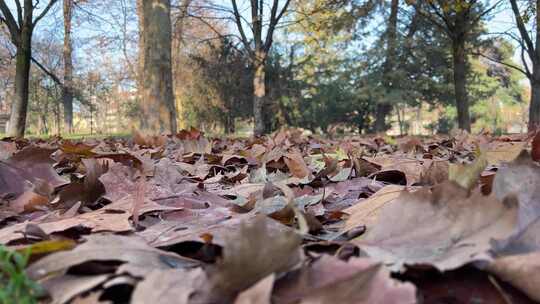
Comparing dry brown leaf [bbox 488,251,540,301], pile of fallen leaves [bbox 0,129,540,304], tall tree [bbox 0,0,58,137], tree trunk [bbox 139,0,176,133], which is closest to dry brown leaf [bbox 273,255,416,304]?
pile of fallen leaves [bbox 0,129,540,304]

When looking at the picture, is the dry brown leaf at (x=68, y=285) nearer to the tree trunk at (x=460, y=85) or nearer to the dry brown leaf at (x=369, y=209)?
the dry brown leaf at (x=369, y=209)

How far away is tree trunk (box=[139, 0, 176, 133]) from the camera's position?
564cm

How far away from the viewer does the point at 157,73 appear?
5711 millimetres

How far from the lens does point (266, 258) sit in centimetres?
36

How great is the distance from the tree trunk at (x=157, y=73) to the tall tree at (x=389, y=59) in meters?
12.7

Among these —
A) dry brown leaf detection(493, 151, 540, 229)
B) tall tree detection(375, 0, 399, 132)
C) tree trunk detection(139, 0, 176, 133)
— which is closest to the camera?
dry brown leaf detection(493, 151, 540, 229)

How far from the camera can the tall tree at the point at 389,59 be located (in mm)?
17172

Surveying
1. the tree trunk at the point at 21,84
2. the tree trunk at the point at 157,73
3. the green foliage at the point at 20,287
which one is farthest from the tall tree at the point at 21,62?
the green foliage at the point at 20,287

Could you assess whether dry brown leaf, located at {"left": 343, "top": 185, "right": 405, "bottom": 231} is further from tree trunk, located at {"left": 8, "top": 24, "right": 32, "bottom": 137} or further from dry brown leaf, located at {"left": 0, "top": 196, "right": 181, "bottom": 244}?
tree trunk, located at {"left": 8, "top": 24, "right": 32, "bottom": 137}

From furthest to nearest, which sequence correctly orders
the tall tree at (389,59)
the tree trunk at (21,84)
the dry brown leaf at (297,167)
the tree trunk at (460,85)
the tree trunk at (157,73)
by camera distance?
1. the tall tree at (389,59)
2. the tree trunk at (460,85)
3. the tree trunk at (21,84)
4. the tree trunk at (157,73)
5. the dry brown leaf at (297,167)

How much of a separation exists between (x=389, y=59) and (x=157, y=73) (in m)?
13.8

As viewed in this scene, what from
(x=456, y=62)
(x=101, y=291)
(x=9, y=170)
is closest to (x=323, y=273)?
(x=101, y=291)

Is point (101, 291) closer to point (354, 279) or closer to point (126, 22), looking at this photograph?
point (354, 279)

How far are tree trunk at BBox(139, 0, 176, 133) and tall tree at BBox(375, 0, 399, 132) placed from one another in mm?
12670
